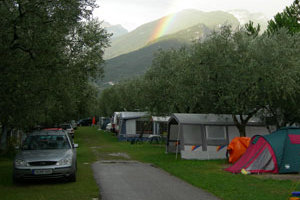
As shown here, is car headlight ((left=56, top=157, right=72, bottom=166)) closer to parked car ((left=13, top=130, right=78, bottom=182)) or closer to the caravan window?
parked car ((left=13, top=130, right=78, bottom=182))

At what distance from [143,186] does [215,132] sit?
404 inches

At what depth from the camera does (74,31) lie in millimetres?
12453

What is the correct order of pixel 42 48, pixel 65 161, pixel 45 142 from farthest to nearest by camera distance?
pixel 45 142 < pixel 65 161 < pixel 42 48

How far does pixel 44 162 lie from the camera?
10531 millimetres

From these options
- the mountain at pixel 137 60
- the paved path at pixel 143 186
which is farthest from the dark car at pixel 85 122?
the paved path at pixel 143 186

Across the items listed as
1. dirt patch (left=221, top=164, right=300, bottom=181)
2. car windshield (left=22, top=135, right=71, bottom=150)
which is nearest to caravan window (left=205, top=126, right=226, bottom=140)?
dirt patch (left=221, top=164, right=300, bottom=181)

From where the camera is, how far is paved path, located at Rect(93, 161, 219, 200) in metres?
8.98

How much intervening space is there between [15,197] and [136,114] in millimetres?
28797

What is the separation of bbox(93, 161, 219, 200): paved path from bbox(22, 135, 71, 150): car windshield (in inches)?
66.8

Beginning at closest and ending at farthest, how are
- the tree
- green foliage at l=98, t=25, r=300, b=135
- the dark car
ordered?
the tree
green foliage at l=98, t=25, r=300, b=135
the dark car

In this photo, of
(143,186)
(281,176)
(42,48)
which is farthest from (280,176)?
(42,48)

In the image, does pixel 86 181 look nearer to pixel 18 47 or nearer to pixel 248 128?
pixel 18 47

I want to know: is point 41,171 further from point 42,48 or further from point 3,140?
point 3,140

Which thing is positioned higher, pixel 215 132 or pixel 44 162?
pixel 215 132
